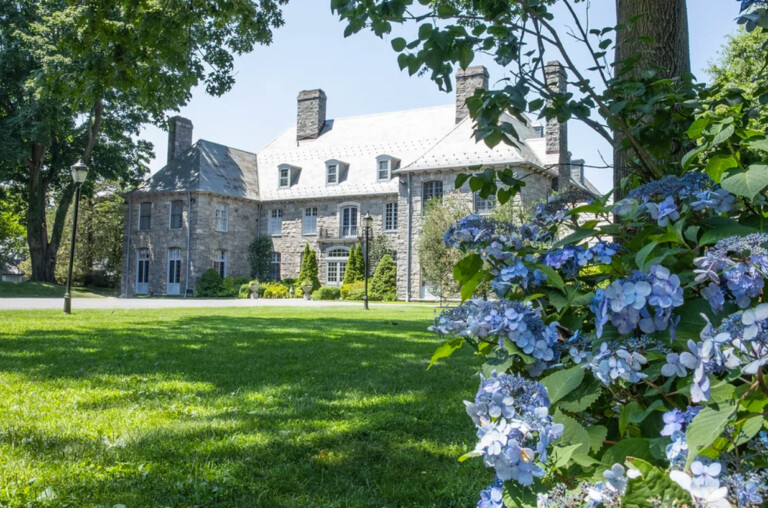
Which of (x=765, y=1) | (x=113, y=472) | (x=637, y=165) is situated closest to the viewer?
(x=765, y=1)

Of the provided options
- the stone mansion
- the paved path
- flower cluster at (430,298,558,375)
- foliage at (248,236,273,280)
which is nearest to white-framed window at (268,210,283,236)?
the stone mansion

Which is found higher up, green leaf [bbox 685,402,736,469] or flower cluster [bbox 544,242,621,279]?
flower cluster [bbox 544,242,621,279]

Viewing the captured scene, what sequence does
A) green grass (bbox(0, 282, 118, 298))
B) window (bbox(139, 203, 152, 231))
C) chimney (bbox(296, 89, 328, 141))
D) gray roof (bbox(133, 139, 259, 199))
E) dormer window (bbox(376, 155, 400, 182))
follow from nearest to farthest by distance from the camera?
green grass (bbox(0, 282, 118, 298)) → dormer window (bbox(376, 155, 400, 182)) → gray roof (bbox(133, 139, 259, 199)) → window (bbox(139, 203, 152, 231)) → chimney (bbox(296, 89, 328, 141))

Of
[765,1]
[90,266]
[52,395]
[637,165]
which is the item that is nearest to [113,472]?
[52,395]

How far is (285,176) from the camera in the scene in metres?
32.4

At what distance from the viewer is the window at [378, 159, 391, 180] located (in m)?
29.1

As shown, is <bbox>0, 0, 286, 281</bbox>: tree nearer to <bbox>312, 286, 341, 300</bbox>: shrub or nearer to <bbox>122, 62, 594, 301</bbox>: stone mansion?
<bbox>122, 62, 594, 301</bbox>: stone mansion

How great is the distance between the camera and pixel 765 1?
5.96 ft

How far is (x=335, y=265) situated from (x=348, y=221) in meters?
2.48

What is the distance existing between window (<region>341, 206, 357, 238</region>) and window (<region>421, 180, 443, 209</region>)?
470 centimetres

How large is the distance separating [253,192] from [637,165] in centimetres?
3122

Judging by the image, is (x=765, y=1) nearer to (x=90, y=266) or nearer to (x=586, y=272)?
(x=586, y=272)

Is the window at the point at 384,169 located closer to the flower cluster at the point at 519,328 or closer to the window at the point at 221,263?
the window at the point at 221,263

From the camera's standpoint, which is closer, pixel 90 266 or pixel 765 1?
pixel 765 1
